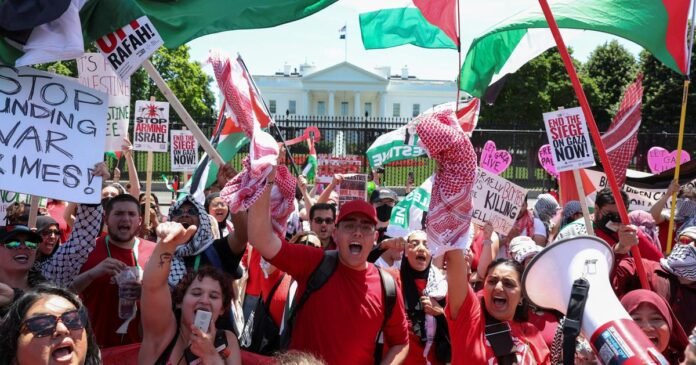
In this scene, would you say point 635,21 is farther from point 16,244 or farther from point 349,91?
point 349,91

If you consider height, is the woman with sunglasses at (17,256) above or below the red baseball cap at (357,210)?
below

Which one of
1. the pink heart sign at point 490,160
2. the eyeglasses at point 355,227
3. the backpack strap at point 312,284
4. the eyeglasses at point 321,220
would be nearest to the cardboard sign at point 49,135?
the backpack strap at point 312,284

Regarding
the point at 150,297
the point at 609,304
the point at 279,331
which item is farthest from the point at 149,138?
the point at 609,304

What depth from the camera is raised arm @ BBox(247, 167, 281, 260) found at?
11.5 feet

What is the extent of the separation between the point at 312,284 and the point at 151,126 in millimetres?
5352

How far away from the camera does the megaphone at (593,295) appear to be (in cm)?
248

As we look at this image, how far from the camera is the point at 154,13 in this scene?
454cm

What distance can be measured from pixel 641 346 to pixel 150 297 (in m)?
1.91

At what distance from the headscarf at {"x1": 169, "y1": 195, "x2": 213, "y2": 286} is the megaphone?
181cm

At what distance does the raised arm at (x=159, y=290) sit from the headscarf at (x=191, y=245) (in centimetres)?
57

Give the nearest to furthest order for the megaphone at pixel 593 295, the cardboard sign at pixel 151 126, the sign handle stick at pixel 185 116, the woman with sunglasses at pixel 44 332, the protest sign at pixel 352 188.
→ the megaphone at pixel 593 295
the woman with sunglasses at pixel 44 332
the sign handle stick at pixel 185 116
the protest sign at pixel 352 188
the cardboard sign at pixel 151 126

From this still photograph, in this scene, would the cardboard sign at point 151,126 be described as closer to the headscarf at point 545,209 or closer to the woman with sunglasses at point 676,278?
the headscarf at point 545,209

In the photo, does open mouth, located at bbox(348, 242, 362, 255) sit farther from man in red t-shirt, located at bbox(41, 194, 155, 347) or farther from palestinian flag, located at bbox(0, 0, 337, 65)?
palestinian flag, located at bbox(0, 0, 337, 65)

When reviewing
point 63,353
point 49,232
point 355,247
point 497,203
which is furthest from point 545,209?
point 63,353
